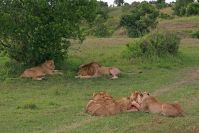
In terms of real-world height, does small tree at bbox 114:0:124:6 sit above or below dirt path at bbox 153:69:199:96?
above

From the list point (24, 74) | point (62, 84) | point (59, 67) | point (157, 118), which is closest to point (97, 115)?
point (157, 118)

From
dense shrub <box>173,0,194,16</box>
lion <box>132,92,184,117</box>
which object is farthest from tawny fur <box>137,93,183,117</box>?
dense shrub <box>173,0,194,16</box>

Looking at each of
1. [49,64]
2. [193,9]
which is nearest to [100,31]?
[193,9]

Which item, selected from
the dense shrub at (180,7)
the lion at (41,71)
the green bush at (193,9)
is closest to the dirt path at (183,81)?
the lion at (41,71)

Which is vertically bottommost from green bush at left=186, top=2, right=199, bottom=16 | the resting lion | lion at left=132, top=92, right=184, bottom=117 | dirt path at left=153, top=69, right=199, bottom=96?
dirt path at left=153, top=69, right=199, bottom=96

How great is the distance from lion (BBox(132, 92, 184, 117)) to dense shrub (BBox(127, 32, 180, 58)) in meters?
8.80

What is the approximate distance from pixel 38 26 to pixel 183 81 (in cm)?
474

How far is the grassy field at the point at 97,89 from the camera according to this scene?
29.4 ft

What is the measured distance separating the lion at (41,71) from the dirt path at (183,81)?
3788 mm

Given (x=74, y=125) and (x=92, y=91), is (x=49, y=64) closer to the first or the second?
(x=92, y=91)

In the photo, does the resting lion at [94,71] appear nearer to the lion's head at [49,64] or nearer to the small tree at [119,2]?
the lion's head at [49,64]

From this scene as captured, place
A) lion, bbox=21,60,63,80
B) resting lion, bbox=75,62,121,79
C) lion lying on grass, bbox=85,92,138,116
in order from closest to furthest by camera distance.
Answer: lion lying on grass, bbox=85,92,138,116
lion, bbox=21,60,63,80
resting lion, bbox=75,62,121,79

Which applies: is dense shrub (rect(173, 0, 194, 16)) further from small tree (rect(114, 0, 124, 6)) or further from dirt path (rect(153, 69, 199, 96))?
dirt path (rect(153, 69, 199, 96))

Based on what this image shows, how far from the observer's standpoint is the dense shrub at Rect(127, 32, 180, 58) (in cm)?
1897
